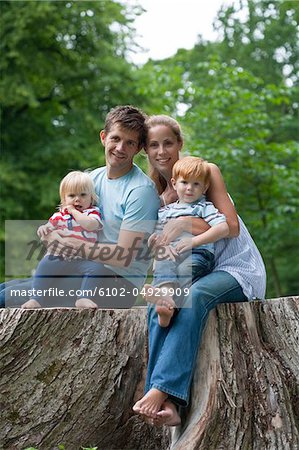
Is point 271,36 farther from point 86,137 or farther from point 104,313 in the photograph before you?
point 104,313

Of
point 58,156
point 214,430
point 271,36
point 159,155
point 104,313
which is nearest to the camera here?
point 214,430

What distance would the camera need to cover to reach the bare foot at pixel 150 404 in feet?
11.0

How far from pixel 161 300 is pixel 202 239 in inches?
15.0

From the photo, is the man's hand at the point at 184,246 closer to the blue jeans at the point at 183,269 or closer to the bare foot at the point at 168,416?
the blue jeans at the point at 183,269

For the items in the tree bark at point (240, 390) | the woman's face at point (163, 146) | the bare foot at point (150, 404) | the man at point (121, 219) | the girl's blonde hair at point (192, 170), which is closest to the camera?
the bare foot at point (150, 404)

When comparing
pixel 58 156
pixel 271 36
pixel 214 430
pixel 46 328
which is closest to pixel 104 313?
pixel 46 328

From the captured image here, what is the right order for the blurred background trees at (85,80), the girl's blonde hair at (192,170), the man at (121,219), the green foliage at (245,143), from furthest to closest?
the blurred background trees at (85,80)
the green foliage at (245,143)
the man at (121,219)
the girl's blonde hair at (192,170)

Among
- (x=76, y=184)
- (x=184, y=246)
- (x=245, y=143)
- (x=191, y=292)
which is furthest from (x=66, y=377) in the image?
(x=245, y=143)

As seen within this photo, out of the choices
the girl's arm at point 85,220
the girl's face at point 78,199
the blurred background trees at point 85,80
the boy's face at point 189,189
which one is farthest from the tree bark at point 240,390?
the blurred background trees at point 85,80

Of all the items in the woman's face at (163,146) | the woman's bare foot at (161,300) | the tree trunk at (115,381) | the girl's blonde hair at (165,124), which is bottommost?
the tree trunk at (115,381)

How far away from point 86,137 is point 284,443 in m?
11.3

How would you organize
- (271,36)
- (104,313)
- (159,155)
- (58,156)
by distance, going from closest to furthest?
(104,313) < (159,155) < (58,156) < (271,36)

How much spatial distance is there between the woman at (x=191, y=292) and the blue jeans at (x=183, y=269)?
6 cm

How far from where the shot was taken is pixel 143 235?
3936 mm
